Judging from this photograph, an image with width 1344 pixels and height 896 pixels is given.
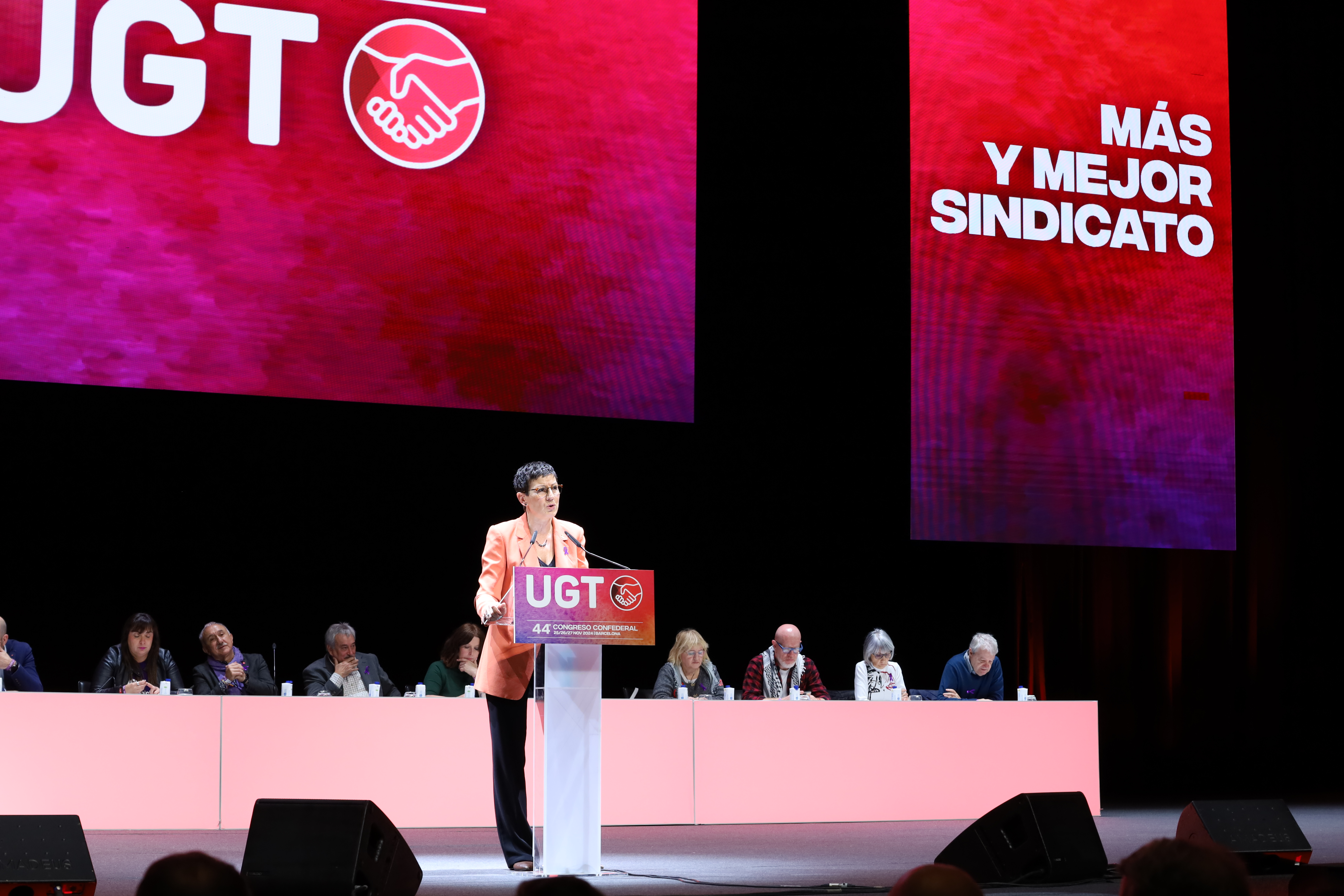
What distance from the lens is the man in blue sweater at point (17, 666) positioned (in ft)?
21.3

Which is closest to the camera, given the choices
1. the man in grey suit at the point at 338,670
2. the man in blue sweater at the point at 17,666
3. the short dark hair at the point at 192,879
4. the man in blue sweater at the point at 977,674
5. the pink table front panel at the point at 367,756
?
the short dark hair at the point at 192,879

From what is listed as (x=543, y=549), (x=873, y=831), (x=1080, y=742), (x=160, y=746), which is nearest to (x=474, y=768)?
(x=160, y=746)

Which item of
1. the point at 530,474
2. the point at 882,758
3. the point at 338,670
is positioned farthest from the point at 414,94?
the point at 882,758

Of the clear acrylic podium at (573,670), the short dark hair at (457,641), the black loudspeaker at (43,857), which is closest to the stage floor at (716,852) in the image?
the clear acrylic podium at (573,670)

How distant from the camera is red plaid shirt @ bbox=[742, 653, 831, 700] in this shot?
7473 millimetres

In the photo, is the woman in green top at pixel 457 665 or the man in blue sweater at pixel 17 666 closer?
the man in blue sweater at pixel 17 666

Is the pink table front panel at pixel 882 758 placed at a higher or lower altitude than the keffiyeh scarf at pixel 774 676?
lower

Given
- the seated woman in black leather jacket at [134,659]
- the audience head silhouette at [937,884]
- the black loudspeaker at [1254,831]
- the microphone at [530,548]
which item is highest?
the microphone at [530,548]

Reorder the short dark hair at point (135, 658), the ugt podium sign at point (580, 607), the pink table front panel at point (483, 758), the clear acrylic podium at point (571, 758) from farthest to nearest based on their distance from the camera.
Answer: the short dark hair at point (135, 658)
the pink table front panel at point (483, 758)
the clear acrylic podium at point (571, 758)
the ugt podium sign at point (580, 607)

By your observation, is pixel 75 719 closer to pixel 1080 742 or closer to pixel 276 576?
pixel 276 576

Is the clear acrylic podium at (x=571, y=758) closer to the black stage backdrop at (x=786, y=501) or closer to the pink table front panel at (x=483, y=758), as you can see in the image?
the pink table front panel at (x=483, y=758)

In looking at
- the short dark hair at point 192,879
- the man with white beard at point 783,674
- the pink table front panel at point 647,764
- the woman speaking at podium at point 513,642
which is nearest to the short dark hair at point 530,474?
the woman speaking at podium at point 513,642

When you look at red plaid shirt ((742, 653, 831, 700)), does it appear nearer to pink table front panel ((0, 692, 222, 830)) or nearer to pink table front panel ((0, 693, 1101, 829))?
pink table front panel ((0, 693, 1101, 829))

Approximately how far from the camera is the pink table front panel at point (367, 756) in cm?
640
